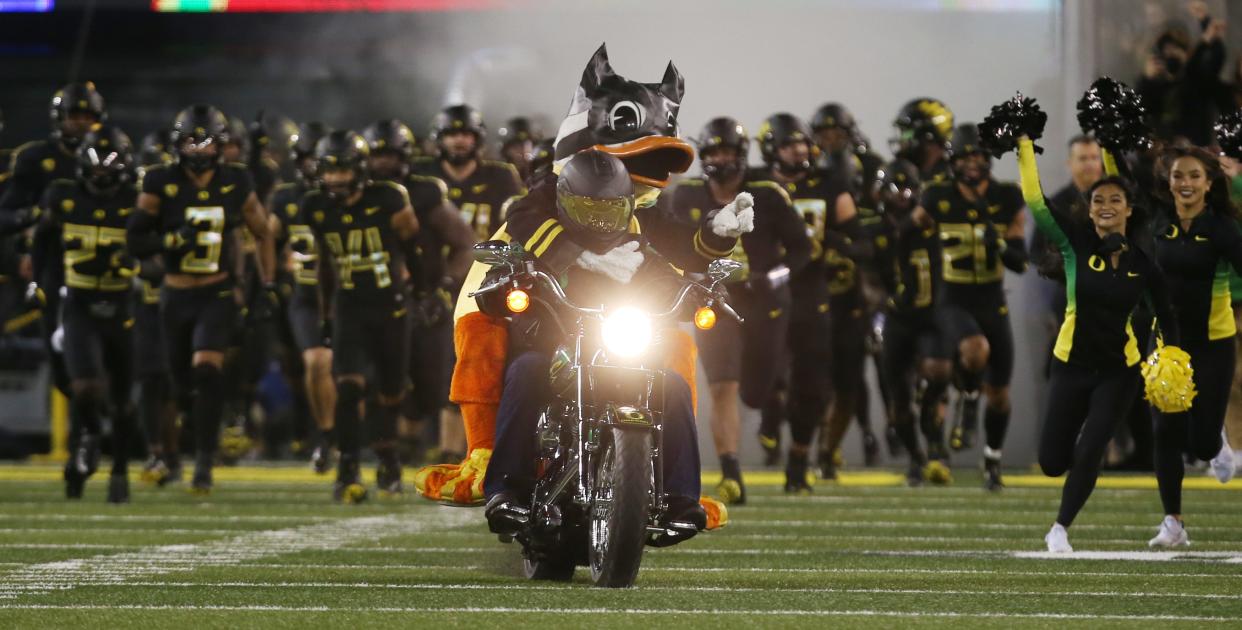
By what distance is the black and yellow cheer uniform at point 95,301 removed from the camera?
1268 centimetres

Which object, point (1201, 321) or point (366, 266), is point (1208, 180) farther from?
point (366, 266)

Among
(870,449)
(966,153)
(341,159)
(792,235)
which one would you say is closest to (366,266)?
(341,159)

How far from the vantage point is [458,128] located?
14.9m

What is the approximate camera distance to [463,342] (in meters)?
7.64

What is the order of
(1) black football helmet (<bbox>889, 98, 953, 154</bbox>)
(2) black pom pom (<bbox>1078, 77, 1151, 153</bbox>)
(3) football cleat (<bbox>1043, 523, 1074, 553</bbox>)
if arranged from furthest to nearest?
(1) black football helmet (<bbox>889, 98, 953, 154</bbox>) < (2) black pom pom (<bbox>1078, 77, 1151, 153</bbox>) < (3) football cleat (<bbox>1043, 523, 1074, 553</bbox>)

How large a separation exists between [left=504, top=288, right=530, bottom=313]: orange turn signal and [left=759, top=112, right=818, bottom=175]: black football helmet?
661cm

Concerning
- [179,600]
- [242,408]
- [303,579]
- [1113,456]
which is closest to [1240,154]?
[303,579]

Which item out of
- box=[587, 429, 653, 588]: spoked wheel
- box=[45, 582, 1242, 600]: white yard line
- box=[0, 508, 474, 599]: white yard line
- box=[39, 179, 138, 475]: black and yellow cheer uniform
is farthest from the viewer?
box=[39, 179, 138, 475]: black and yellow cheer uniform

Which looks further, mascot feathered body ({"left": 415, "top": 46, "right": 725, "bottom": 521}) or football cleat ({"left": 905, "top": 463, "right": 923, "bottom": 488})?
football cleat ({"left": 905, "top": 463, "right": 923, "bottom": 488})

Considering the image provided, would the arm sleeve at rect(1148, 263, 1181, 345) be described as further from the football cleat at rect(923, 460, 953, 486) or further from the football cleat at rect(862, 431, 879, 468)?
the football cleat at rect(862, 431, 879, 468)

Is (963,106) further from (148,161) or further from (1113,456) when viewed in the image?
(148,161)

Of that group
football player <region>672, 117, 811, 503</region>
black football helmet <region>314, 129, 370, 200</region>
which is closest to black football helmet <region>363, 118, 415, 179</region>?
black football helmet <region>314, 129, 370, 200</region>

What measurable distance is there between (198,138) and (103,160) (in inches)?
22.3

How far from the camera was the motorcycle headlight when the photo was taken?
7.07 metres
